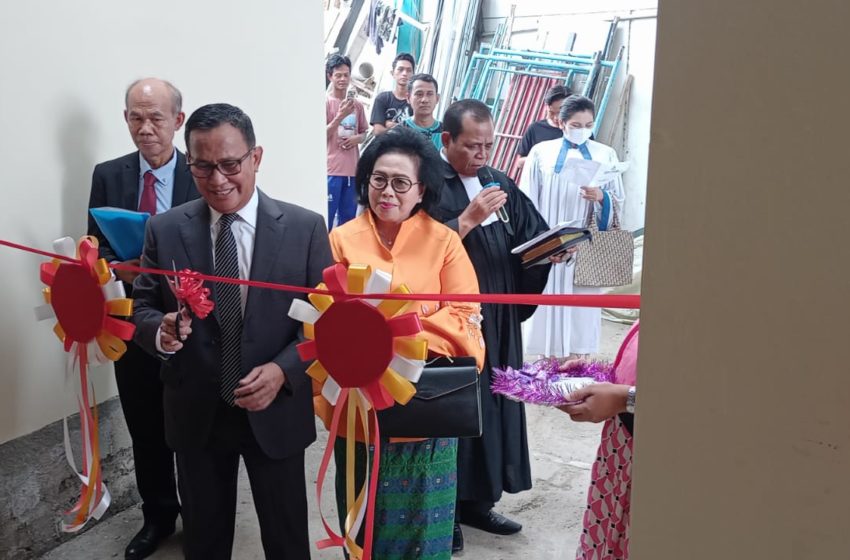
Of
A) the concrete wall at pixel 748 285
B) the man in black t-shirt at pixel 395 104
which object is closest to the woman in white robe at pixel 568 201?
the man in black t-shirt at pixel 395 104

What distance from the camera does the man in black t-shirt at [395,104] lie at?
696 centimetres

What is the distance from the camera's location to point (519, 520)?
132 inches

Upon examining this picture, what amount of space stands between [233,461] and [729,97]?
6.53 feet

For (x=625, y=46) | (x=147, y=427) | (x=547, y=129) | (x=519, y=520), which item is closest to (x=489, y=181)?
(x=519, y=520)

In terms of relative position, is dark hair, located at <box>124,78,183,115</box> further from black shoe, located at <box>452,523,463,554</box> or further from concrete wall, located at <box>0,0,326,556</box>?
black shoe, located at <box>452,523,463,554</box>

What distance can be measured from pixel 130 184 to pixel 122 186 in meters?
0.03

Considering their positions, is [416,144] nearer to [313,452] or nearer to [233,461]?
[233,461]

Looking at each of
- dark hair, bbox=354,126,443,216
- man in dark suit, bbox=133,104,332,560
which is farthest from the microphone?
man in dark suit, bbox=133,104,332,560

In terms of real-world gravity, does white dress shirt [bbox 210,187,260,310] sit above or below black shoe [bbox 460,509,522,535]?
above

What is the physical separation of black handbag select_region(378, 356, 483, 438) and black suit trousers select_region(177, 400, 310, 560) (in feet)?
1.19

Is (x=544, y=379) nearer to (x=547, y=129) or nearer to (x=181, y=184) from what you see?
(x=181, y=184)

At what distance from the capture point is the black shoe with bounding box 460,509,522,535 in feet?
10.5

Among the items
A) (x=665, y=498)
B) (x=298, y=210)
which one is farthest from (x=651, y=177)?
(x=298, y=210)

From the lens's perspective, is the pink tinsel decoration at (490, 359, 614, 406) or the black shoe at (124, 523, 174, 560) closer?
the pink tinsel decoration at (490, 359, 614, 406)
